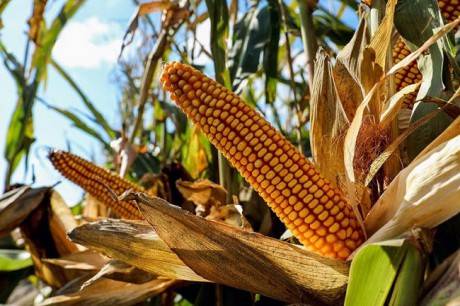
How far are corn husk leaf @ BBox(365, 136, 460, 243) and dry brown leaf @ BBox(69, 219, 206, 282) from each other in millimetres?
364

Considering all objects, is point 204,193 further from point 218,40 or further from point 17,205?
point 17,205

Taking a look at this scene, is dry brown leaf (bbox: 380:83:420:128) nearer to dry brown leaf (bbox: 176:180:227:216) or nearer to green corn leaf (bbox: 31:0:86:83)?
dry brown leaf (bbox: 176:180:227:216)

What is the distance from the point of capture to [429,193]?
873mm

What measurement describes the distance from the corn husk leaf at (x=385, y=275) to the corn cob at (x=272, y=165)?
0.16 metres

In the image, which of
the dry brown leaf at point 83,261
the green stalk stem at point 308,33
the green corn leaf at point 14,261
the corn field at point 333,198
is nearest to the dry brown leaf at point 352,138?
the corn field at point 333,198

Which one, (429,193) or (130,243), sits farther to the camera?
(130,243)

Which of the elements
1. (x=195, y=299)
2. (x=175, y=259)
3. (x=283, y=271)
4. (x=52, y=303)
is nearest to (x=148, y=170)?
(x=195, y=299)

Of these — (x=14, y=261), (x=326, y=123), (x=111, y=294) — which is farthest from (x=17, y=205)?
(x=326, y=123)

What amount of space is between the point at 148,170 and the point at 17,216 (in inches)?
29.8

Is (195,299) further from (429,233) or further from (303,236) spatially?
(429,233)

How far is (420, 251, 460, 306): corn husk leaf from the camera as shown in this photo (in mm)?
748

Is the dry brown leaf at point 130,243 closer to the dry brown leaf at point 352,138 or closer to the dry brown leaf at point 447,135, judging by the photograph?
the dry brown leaf at point 352,138

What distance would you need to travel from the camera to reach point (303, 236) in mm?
999

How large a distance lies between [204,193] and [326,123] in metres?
0.50
